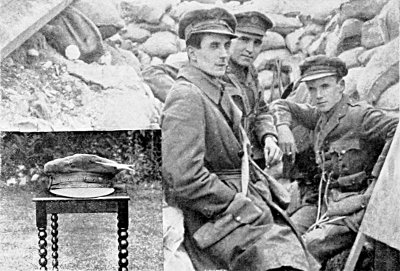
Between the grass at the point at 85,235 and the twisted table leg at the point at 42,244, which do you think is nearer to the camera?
the twisted table leg at the point at 42,244

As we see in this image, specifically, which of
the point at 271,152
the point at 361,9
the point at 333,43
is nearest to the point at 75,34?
the point at 271,152

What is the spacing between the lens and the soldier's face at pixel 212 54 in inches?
185

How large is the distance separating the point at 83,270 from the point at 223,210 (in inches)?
43.1

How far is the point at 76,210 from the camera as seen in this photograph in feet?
15.3

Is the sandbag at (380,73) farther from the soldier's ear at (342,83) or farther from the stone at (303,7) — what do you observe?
the stone at (303,7)

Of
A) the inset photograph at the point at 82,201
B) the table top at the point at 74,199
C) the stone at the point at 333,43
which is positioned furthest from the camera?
the stone at the point at 333,43

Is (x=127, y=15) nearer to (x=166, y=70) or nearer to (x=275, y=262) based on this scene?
(x=166, y=70)

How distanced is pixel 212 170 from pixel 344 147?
3.18 feet

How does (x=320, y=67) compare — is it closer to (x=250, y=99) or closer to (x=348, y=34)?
(x=348, y=34)

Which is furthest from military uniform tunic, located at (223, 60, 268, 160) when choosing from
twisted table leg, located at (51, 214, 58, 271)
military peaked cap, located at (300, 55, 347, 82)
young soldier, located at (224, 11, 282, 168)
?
twisted table leg, located at (51, 214, 58, 271)

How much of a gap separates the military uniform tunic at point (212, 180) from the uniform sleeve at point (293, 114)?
0.93 ft

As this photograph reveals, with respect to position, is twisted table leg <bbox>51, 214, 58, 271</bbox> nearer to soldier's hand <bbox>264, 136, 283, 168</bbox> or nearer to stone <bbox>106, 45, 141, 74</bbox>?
stone <bbox>106, 45, 141, 74</bbox>

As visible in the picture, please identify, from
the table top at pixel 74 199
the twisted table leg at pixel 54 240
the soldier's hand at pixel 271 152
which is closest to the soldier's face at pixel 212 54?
the soldier's hand at pixel 271 152

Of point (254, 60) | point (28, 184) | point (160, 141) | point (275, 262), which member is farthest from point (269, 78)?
point (28, 184)
